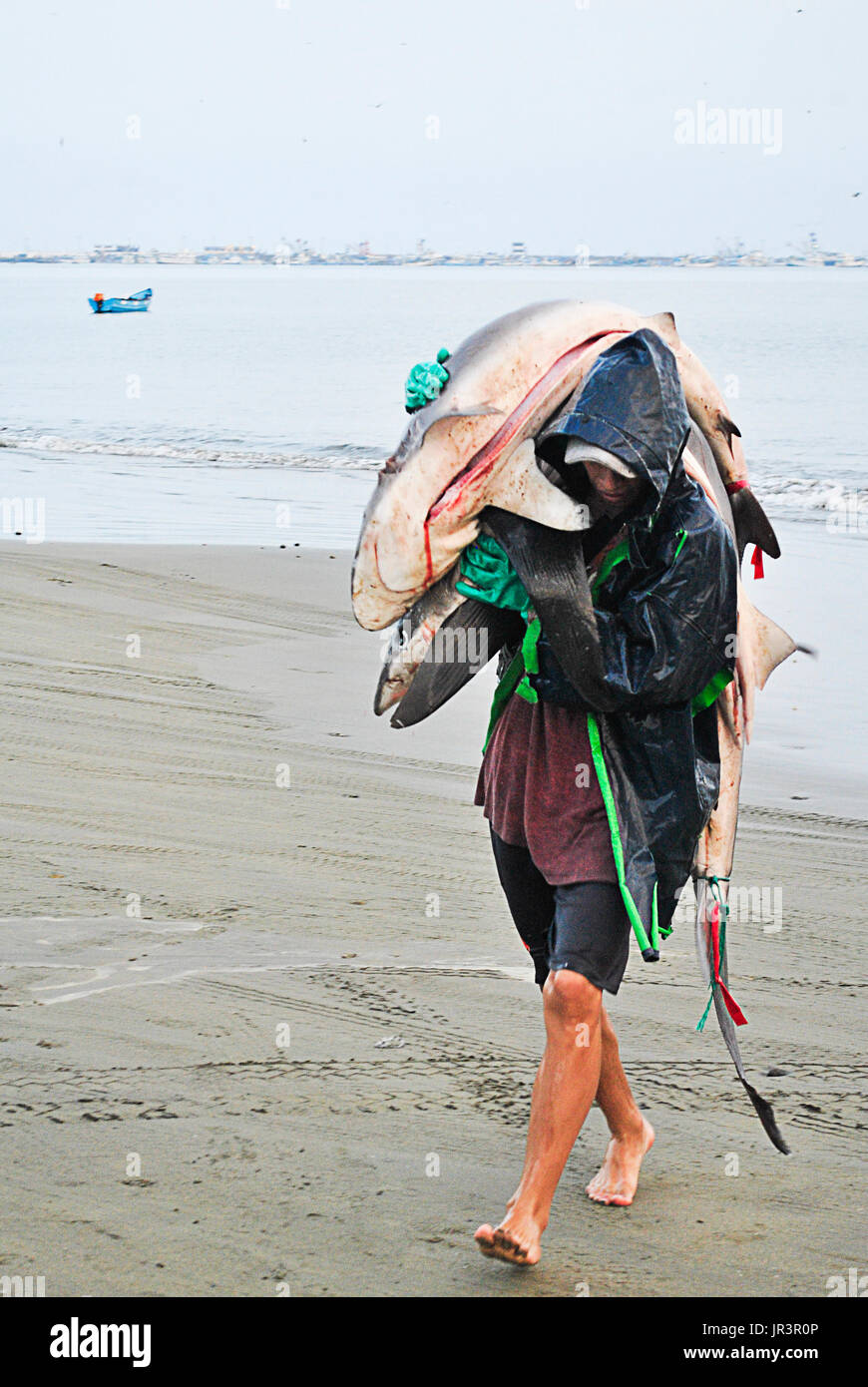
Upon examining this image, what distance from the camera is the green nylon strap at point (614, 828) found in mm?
2775

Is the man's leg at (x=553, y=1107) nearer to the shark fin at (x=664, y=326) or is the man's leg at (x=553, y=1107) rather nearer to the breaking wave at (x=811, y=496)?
the shark fin at (x=664, y=326)

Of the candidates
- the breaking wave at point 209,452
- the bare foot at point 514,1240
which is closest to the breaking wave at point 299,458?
the breaking wave at point 209,452

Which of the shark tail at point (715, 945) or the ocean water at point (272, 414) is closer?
the shark tail at point (715, 945)

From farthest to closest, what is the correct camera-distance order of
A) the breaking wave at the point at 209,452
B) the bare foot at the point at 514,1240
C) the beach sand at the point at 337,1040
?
the breaking wave at the point at 209,452
the beach sand at the point at 337,1040
the bare foot at the point at 514,1240

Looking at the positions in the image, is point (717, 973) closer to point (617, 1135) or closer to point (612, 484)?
point (617, 1135)

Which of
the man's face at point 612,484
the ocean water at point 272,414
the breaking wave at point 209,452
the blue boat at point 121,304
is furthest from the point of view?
the blue boat at point 121,304

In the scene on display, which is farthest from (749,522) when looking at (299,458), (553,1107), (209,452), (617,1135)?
(209,452)

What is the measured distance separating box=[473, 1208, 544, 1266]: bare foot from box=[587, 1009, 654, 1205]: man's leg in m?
0.39

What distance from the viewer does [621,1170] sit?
3.27 metres

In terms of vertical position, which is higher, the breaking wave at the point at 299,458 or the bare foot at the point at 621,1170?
the bare foot at the point at 621,1170

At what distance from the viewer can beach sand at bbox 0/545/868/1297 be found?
301 centimetres

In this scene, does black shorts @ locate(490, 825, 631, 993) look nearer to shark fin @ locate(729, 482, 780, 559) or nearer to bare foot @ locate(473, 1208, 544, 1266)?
bare foot @ locate(473, 1208, 544, 1266)

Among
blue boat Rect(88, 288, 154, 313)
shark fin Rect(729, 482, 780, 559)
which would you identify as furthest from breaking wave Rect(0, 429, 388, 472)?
blue boat Rect(88, 288, 154, 313)

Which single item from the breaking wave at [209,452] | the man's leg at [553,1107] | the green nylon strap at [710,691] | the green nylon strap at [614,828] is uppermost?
the green nylon strap at [710,691]
